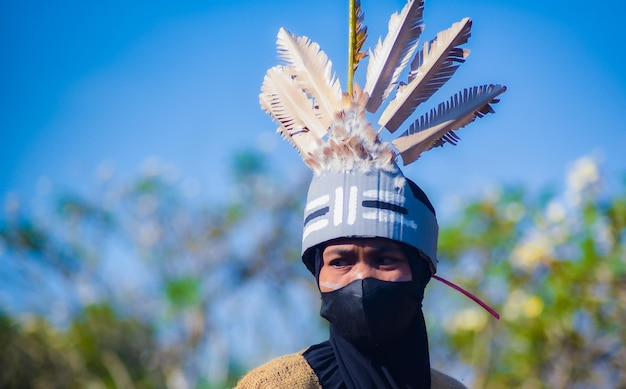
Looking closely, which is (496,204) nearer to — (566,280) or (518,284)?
(518,284)

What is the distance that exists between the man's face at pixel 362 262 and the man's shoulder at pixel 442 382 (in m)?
0.52

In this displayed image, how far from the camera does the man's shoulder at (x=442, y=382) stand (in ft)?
9.98

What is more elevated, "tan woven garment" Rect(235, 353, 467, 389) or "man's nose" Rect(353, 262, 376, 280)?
"man's nose" Rect(353, 262, 376, 280)

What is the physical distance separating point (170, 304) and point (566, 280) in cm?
898

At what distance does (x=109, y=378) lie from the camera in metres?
16.2

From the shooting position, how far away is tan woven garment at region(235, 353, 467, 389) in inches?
107

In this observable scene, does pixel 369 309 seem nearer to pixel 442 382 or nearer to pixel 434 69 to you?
pixel 442 382

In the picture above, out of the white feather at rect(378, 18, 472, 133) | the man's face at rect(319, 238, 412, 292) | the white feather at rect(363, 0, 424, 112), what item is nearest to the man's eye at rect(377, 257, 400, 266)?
the man's face at rect(319, 238, 412, 292)

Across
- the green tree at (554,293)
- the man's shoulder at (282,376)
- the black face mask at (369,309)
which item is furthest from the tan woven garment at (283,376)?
the green tree at (554,293)

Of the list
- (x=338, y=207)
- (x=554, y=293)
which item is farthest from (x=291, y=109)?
(x=554, y=293)

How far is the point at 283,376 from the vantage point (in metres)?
2.75

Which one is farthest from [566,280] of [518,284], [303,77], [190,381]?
[190,381]

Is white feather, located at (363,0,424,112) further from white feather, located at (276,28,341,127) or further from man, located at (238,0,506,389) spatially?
white feather, located at (276,28,341,127)

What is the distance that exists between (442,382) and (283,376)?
2.28 ft
